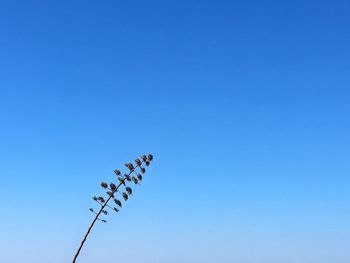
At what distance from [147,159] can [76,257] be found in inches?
240

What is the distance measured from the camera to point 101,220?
26219mm

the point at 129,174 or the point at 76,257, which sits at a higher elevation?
the point at 129,174

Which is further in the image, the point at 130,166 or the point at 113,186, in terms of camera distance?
the point at 130,166

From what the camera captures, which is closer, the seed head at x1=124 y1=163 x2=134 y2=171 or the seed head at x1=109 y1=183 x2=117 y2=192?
the seed head at x1=109 y1=183 x2=117 y2=192

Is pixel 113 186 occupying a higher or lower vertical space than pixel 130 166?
lower

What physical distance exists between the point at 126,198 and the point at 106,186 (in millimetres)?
1199

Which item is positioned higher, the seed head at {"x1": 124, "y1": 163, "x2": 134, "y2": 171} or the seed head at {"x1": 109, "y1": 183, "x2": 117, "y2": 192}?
the seed head at {"x1": 124, "y1": 163, "x2": 134, "y2": 171}

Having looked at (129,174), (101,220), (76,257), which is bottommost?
(76,257)

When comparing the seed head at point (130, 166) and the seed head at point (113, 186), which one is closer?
the seed head at point (113, 186)

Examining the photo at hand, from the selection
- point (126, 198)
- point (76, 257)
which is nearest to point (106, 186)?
point (126, 198)

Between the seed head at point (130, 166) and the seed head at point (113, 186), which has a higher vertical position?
the seed head at point (130, 166)

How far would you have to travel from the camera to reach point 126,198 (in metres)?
25.7

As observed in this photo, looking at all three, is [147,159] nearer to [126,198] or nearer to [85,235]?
[126,198]

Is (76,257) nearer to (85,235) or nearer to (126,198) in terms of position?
(85,235)
